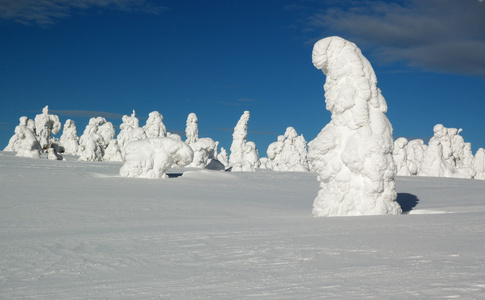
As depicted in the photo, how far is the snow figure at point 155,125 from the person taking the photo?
43312mm

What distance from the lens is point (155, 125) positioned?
43.3 m

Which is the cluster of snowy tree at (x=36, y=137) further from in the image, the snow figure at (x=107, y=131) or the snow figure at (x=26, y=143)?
the snow figure at (x=107, y=131)

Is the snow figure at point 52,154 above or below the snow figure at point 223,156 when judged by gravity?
A: below

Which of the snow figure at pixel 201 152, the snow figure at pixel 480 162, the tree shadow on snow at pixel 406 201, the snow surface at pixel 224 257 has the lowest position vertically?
the snow surface at pixel 224 257

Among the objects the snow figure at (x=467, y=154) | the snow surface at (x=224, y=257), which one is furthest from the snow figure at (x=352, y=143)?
the snow figure at (x=467, y=154)

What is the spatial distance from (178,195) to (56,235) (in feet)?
22.7

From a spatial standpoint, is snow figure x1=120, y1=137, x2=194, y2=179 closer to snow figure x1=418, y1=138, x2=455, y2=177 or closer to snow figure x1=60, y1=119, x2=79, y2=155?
snow figure x1=418, y1=138, x2=455, y2=177

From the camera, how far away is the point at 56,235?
21.1 ft

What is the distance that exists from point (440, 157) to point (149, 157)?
2039 centimetres

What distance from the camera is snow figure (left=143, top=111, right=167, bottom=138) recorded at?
43312mm

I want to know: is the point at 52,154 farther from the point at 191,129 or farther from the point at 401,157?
the point at 401,157

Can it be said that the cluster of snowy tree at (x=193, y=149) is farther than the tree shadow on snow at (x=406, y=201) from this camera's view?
Yes

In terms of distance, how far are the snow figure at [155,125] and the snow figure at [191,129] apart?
13.4 meters

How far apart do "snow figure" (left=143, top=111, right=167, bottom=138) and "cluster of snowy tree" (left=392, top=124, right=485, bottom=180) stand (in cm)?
2081
